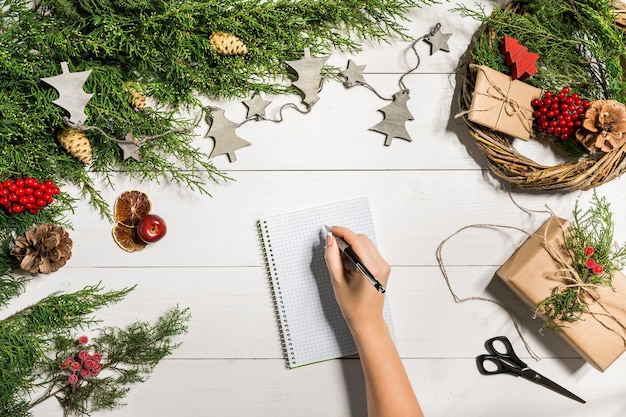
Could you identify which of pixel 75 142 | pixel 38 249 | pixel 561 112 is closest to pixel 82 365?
pixel 38 249

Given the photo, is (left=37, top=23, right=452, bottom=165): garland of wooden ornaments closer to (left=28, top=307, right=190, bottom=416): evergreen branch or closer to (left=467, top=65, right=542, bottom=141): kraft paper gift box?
(left=467, top=65, right=542, bottom=141): kraft paper gift box

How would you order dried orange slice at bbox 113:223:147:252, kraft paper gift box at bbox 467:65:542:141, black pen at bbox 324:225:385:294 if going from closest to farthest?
black pen at bbox 324:225:385:294
kraft paper gift box at bbox 467:65:542:141
dried orange slice at bbox 113:223:147:252

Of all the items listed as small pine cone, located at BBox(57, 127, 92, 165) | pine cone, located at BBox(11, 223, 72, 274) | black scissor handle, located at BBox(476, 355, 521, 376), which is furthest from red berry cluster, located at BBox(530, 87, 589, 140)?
pine cone, located at BBox(11, 223, 72, 274)

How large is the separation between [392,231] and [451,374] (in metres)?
0.38

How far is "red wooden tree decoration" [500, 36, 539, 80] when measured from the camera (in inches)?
47.1

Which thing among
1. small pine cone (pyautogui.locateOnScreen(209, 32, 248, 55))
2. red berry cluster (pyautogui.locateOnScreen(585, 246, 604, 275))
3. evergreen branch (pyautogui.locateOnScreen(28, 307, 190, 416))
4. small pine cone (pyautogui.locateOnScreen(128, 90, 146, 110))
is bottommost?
evergreen branch (pyautogui.locateOnScreen(28, 307, 190, 416))

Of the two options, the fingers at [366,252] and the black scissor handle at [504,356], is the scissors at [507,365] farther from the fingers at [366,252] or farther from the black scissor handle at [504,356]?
the fingers at [366,252]

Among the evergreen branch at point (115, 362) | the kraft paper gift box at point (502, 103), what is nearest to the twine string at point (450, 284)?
the kraft paper gift box at point (502, 103)

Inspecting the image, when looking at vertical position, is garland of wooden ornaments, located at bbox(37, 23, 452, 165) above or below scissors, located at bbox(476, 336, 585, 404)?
above

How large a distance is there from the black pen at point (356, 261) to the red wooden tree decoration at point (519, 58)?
54cm

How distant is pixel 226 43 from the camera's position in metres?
1.22

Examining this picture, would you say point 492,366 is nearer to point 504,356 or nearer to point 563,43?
point 504,356

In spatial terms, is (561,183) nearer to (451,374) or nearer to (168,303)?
(451,374)

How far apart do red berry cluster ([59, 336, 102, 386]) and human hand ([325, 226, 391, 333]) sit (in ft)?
1.94
